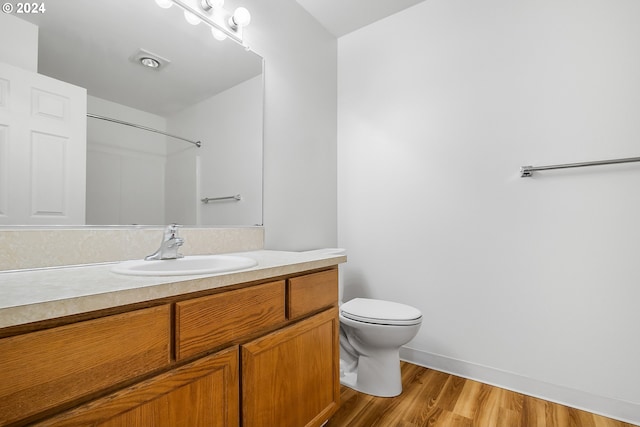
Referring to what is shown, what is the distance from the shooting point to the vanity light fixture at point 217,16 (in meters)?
1.43

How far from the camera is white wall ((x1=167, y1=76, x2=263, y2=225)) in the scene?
4.59 ft

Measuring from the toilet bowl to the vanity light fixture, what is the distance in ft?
5.33

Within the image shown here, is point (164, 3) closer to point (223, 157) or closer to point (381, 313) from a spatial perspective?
point (223, 157)

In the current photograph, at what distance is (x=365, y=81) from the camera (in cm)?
230

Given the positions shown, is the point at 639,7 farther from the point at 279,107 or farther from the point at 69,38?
the point at 69,38

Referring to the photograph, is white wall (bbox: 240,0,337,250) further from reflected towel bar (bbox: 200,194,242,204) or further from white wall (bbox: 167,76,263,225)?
reflected towel bar (bbox: 200,194,242,204)

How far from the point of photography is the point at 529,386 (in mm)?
1629

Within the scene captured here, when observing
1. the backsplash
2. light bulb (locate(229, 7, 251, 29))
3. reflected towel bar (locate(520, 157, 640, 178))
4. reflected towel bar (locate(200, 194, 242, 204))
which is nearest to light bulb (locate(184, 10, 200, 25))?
light bulb (locate(229, 7, 251, 29))

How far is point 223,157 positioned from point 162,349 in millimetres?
1065

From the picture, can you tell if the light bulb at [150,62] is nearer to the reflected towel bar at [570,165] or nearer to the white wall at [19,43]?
the white wall at [19,43]

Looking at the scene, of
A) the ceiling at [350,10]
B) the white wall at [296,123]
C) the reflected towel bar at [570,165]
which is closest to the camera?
the reflected towel bar at [570,165]

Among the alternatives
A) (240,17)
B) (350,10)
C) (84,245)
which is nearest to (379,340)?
(84,245)

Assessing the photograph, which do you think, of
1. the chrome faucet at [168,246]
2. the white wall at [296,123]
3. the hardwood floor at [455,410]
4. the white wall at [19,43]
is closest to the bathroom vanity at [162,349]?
the chrome faucet at [168,246]

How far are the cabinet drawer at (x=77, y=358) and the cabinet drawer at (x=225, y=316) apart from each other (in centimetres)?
4
